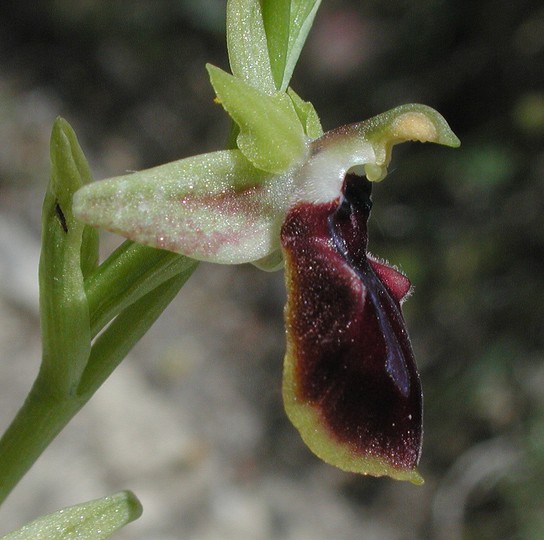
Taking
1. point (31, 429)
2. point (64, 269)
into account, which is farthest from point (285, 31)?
point (31, 429)

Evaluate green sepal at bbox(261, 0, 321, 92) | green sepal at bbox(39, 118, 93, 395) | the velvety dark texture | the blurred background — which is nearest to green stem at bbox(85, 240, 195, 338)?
green sepal at bbox(39, 118, 93, 395)

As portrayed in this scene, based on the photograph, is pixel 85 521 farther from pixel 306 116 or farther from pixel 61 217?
pixel 306 116

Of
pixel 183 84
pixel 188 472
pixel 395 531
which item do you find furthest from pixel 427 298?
pixel 183 84

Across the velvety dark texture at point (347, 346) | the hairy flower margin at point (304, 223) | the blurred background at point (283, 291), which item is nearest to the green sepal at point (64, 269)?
the hairy flower margin at point (304, 223)

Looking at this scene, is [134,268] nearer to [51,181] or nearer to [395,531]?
[51,181]

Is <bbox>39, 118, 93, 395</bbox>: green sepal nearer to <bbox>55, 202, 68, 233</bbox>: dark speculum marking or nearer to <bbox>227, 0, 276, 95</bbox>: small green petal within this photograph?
<bbox>55, 202, 68, 233</bbox>: dark speculum marking

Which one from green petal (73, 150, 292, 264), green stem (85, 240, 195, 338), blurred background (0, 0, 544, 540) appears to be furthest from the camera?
blurred background (0, 0, 544, 540)

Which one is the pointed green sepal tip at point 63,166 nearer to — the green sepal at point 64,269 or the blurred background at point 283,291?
the green sepal at point 64,269
